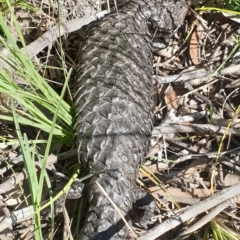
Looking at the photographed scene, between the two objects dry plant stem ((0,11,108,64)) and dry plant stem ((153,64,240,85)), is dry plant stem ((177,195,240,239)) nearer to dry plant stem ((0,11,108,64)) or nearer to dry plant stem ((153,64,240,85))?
dry plant stem ((153,64,240,85))

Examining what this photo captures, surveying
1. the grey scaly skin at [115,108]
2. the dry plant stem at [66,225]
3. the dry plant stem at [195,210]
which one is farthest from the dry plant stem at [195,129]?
the dry plant stem at [66,225]

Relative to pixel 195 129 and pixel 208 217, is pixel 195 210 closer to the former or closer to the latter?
pixel 208 217

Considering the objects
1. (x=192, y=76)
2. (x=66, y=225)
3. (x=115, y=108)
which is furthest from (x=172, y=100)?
(x=66, y=225)

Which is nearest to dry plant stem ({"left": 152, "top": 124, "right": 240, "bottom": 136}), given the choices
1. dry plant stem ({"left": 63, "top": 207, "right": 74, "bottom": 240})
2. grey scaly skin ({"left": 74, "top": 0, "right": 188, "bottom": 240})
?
Result: grey scaly skin ({"left": 74, "top": 0, "right": 188, "bottom": 240})

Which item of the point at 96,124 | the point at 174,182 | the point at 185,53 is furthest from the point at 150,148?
the point at 185,53

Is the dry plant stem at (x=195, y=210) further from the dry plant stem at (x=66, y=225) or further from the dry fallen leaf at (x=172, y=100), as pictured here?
the dry fallen leaf at (x=172, y=100)

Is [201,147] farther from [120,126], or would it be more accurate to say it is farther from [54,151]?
[54,151]
